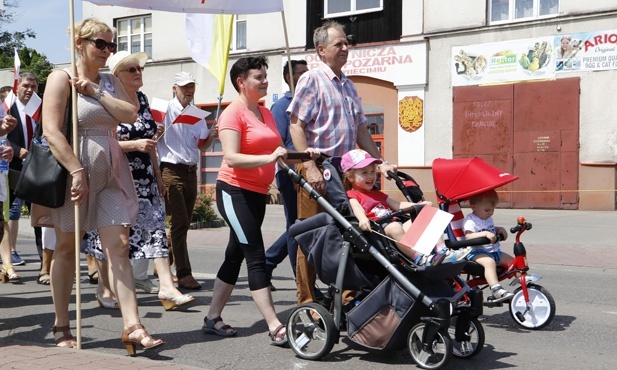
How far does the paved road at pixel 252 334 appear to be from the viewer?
5.33 m

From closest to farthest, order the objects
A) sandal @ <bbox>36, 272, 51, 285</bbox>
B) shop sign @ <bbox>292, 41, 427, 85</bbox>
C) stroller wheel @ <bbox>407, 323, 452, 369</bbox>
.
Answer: stroller wheel @ <bbox>407, 323, 452, 369</bbox> < sandal @ <bbox>36, 272, 51, 285</bbox> < shop sign @ <bbox>292, 41, 427, 85</bbox>

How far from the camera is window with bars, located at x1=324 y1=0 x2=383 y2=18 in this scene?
24266 millimetres

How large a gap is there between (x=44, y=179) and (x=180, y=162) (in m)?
3.09

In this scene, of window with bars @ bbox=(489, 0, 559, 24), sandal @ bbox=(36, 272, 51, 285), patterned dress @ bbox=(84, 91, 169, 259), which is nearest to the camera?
patterned dress @ bbox=(84, 91, 169, 259)

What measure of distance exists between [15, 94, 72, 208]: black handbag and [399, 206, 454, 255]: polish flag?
7.04 ft

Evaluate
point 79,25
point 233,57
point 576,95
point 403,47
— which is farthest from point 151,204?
point 233,57

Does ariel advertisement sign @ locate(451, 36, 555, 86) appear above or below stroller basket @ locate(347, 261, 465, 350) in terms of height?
above

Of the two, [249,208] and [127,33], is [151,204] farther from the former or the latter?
[127,33]

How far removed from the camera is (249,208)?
5918 mm

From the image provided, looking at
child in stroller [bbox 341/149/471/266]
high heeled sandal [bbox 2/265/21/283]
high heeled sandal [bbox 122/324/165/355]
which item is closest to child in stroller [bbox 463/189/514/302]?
child in stroller [bbox 341/149/471/266]

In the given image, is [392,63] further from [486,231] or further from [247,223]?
[247,223]

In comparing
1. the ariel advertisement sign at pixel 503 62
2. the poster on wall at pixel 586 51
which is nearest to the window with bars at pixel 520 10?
the ariel advertisement sign at pixel 503 62

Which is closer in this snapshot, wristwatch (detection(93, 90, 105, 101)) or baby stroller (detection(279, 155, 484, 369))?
baby stroller (detection(279, 155, 484, 369))

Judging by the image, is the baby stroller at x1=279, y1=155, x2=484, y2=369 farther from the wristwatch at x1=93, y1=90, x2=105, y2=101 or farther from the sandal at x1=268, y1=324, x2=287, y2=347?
the wristwatch at x1=93, y1=90, x2=105, y2=101
